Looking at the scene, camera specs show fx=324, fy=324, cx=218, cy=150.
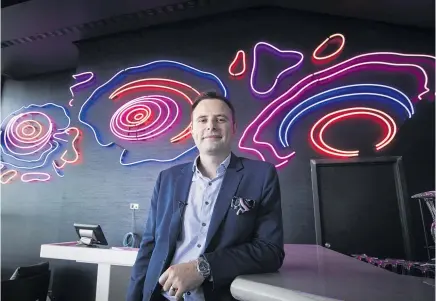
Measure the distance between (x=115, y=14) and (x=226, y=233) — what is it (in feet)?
11.4

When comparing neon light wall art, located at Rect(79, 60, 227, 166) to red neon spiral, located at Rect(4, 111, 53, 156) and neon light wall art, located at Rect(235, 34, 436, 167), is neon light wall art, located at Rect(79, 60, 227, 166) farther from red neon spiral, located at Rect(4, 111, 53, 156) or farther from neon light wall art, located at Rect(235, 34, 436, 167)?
red neon spiral, located at Rect(4, 111, 53, 156)

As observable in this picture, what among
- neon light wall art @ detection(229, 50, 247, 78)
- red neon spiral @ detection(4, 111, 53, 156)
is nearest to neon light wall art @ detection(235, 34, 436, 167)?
neon light wall art @ detection(229, 50, 247, 78)

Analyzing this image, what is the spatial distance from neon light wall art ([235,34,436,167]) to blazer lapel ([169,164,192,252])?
209cm

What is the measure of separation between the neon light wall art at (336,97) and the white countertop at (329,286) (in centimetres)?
216

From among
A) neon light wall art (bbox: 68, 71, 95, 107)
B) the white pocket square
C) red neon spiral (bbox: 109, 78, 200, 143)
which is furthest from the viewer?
neon light wall art (bbox: 68, 71, 95, 107)

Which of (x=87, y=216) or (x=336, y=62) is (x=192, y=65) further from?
(x=87, y=216)

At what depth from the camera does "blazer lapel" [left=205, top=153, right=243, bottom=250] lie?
1119mm

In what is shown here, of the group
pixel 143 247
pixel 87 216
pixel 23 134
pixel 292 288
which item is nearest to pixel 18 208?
pixel 23 134

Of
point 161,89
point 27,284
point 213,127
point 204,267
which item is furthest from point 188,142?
point 204,267

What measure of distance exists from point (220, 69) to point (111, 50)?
1.56 meters

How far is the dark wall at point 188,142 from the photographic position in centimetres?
314

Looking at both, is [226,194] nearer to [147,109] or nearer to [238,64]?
[238,64]

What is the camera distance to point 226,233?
3.65 feet

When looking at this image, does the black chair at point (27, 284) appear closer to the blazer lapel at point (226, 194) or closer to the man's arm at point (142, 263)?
the man's arm at point (142, 263)
